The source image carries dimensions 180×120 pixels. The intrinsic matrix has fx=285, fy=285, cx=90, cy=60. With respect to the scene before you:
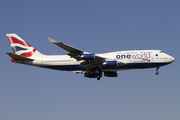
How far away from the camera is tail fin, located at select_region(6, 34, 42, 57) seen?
6006 cm

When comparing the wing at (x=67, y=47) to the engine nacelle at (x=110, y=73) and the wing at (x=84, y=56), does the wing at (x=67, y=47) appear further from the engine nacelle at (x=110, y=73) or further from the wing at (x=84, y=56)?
the engine nacelle at (x=110, y=73)

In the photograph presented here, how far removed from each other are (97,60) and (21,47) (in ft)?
57.6

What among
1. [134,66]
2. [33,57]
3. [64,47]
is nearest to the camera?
[64,47]

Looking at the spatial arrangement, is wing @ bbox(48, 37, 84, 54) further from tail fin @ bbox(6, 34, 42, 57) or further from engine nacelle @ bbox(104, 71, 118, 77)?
engine nacelle @ bbox(104, 71, 118, 77)

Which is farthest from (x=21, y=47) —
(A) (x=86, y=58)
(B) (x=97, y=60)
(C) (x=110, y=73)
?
(C) (x=110, y=73)

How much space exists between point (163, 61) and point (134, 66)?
19.4 feet

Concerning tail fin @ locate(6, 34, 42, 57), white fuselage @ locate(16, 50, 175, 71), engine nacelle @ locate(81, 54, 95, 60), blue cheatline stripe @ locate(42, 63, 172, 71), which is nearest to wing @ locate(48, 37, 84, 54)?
engine nacelle @ locate(81, 54, 95, 60)

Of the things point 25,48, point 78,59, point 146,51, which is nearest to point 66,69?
point 78,59

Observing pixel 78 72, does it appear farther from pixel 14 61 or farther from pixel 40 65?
pixel 14 61

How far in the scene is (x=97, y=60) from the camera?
53812mm

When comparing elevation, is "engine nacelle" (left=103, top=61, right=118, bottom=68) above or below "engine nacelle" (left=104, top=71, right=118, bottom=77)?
above

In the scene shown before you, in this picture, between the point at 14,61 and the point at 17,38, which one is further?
the point at 17,38

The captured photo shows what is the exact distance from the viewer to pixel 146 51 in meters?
56.3

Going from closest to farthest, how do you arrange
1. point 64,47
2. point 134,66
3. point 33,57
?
1. point 64,47
2. point 134,66
3. point 33,57
